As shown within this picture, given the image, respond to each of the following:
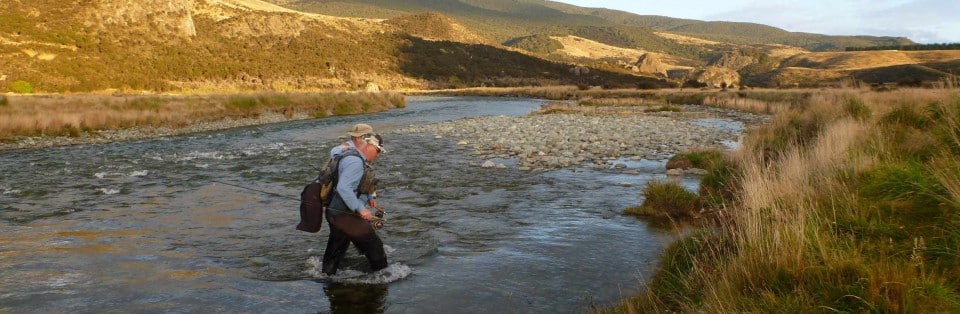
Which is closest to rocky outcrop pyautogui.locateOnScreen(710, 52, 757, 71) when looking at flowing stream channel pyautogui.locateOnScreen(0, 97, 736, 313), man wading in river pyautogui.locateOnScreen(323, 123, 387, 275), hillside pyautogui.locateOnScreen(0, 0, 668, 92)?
hillside pyautogui.locateOnScreen(0, 0, 668, 92)

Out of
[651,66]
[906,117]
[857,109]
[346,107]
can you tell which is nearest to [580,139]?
[857,109]

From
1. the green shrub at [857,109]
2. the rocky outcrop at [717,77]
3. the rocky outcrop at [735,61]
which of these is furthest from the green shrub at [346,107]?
the rocky outcrop at [735,61]

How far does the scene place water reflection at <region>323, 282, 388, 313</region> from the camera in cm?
702

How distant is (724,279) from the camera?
16.1ft

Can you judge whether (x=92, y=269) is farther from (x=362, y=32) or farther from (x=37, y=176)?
(x=362, y=32)

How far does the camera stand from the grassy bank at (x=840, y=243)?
434cm

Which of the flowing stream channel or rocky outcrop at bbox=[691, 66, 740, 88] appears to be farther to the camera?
rocky outcrop at bbox=[691, 66, 740, 88]

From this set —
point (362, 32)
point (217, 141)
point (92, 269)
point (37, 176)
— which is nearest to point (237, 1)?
point (362, 32)

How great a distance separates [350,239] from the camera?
25.4 ft

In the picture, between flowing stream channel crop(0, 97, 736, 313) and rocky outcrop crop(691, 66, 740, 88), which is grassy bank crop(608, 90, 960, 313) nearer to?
flowing stream channel crop(0, 97, 736, 313)

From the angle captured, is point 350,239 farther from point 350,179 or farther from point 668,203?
point 668,203

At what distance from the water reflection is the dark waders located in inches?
10.8

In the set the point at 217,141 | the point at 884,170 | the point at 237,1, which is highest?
the point at 237,1

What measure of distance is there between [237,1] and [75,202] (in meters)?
135
